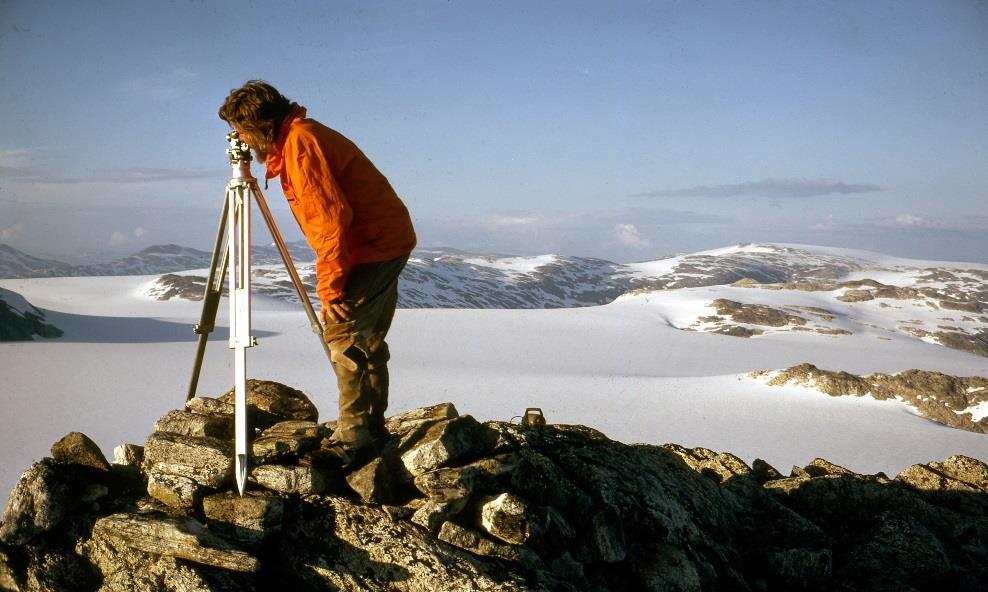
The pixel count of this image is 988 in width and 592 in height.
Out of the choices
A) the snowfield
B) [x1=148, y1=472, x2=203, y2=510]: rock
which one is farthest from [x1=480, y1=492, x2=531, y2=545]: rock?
the snowfield

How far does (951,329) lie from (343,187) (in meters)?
67.8

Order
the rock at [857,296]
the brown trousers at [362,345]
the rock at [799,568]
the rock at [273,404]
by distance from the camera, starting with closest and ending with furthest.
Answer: the brown trousers at [362,345]
the rock at [799,568]
the rock at [273,404]
the rock at [857,296]

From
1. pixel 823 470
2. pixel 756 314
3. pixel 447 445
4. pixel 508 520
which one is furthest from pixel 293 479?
pixel 756 314

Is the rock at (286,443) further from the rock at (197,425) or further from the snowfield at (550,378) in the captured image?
the snowfield at (550,378)

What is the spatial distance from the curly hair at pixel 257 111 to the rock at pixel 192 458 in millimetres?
2100

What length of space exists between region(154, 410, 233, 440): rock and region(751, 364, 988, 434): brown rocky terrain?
77.8 ft

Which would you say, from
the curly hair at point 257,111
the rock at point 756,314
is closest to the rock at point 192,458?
the curly hair at point 257,111

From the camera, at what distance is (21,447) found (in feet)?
43.1

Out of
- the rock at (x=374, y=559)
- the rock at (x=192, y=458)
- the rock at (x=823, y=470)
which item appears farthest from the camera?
the rock at (x=823, y=470)

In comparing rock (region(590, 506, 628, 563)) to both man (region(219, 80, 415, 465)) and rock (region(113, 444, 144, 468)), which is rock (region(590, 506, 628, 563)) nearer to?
man (region(219, 80, 415, 465))

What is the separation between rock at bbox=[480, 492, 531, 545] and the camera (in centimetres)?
426

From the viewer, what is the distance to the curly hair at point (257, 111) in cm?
420

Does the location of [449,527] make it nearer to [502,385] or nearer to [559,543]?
[559,543]

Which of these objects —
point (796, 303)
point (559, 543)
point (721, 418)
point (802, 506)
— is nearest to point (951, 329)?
point (796, 303)
